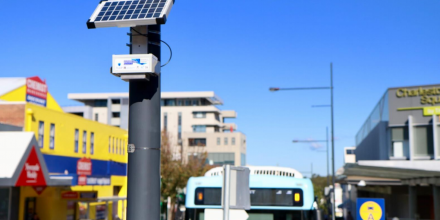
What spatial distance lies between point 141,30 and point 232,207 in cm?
209

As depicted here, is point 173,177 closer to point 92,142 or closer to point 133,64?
point 92,142

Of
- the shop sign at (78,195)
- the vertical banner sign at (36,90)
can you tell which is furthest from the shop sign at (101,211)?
the vertical banner sign at (36,90)

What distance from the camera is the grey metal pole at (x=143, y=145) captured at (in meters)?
5.63

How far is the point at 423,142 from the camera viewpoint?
33.6 meters

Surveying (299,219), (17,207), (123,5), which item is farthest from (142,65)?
(17,207)

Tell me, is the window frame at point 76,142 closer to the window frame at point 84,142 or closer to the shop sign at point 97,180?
the window frame at point 84,142

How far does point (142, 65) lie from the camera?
5633 mm

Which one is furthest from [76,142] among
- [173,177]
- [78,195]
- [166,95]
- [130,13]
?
[166,95]

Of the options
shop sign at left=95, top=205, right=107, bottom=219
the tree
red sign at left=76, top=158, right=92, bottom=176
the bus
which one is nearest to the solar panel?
the bus

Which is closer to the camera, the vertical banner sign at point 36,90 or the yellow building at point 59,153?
the yellow building at point 59,153

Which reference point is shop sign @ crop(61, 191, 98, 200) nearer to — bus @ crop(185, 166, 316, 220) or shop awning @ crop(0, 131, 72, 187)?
shop awning @ crop(0, 131, 72, 187)

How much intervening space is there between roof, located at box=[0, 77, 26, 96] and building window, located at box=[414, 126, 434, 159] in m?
23.9

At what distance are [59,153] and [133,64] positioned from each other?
97.7 ft

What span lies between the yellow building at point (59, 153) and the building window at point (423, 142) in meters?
18.5
